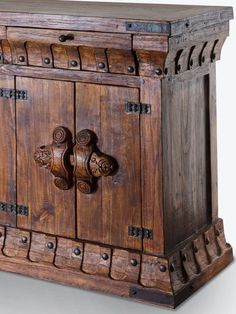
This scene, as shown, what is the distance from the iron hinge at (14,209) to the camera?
5.00 meters

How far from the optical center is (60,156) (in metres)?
4.78

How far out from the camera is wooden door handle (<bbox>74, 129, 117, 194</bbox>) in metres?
4.68

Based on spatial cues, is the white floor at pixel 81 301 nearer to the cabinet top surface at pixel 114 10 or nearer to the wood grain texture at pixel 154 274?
the wood grain texture at pixel 154 274

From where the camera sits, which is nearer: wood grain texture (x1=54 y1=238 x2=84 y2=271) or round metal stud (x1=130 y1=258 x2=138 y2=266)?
→ round metal stud (x1=130 y1=258 x2=138 y2=266)

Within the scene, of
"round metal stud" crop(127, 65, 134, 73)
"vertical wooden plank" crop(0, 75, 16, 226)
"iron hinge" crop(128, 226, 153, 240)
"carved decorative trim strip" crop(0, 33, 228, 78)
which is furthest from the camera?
"vertical wooden plank" crop(0, 75, 16, 226)

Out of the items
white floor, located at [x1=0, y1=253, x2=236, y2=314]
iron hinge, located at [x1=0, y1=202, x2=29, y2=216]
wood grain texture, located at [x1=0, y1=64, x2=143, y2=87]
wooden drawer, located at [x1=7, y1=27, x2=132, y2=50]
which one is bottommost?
white floor, located at [x1=0, y1=253, x2=236, y2=314]

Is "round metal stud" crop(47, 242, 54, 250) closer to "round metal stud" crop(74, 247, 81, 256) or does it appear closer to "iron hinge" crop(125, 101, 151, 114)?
"round metal stud" crop(74, 247, 81, 256)

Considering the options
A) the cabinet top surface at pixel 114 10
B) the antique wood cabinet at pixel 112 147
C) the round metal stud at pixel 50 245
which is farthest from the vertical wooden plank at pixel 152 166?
the round metal stud at pixel 50 245

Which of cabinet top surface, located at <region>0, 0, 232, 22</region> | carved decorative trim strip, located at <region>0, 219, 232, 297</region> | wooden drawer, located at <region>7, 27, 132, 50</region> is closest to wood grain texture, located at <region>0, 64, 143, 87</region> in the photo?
wooden drawer, located at <region>7, 27, 132, 50</region>

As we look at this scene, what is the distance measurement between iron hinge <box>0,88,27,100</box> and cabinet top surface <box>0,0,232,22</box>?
0.36 meters

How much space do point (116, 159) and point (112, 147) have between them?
0.05m

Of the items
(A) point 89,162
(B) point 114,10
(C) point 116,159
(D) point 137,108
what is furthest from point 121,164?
(B) point 114,10

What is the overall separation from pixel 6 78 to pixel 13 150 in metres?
0.33

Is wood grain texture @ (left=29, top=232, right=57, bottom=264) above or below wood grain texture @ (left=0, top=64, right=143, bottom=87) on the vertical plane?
below
